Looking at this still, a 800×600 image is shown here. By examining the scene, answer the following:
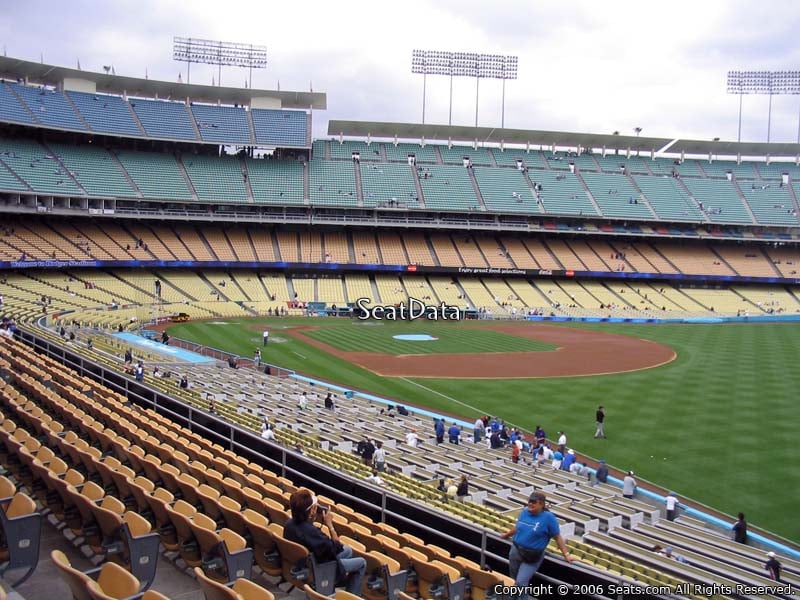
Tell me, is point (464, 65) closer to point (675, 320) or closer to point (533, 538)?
point (675, 320)

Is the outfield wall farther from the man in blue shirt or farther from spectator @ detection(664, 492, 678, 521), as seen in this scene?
the man in blue shirt

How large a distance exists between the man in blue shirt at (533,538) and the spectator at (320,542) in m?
Result: 1.58

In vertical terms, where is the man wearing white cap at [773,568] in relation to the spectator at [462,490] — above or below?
below

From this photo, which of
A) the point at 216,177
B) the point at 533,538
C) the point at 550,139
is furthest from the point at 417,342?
the point at 550,139

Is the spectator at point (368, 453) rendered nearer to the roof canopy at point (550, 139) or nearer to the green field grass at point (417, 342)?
the green field grass at point (417, 342)

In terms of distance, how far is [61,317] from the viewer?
40531 mm

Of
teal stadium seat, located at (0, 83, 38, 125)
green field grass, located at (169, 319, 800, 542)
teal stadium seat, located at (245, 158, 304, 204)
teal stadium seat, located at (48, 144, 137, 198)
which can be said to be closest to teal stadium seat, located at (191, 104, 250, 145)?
teal stadium seat, located at (245, 158, 304, 204)

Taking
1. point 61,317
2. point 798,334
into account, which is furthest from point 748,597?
point 798,334

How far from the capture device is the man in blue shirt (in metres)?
6.55

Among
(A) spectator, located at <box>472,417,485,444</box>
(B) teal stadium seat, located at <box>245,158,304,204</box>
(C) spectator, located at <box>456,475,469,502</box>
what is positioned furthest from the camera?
(B) teal stadium seat, located at <box>245,158,304,204</box>

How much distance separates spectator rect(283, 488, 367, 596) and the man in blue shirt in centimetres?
158

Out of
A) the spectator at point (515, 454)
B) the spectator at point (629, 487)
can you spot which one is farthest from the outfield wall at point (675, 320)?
the spectator at point (629, 487)

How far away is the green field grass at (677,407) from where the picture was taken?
59.7ft

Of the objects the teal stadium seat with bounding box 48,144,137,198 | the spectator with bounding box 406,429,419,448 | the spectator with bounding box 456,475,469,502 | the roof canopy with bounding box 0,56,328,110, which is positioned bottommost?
the spectator with bounding box 406,429,419,448
